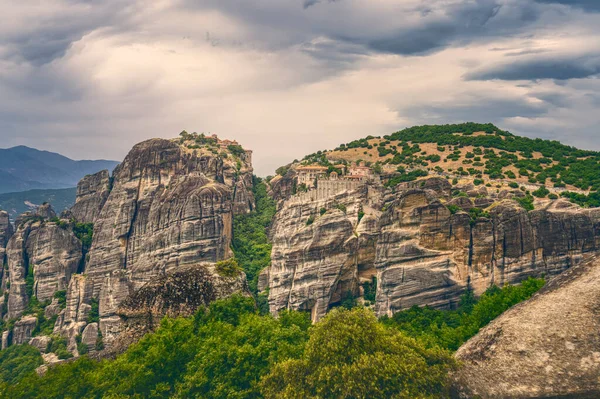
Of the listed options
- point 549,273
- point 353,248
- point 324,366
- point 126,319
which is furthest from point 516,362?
point 353,248

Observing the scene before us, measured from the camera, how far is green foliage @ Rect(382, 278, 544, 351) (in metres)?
43.8

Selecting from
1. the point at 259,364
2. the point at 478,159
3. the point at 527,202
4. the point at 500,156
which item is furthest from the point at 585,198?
the point at 259,364

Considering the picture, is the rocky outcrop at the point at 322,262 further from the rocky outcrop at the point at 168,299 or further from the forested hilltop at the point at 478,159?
the rocky outcrop at the point at 168,299

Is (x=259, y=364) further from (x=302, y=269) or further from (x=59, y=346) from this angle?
(x=59, y=346)

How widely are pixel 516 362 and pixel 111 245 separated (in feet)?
289

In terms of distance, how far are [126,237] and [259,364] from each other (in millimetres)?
75790

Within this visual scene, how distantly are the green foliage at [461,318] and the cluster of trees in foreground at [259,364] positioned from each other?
→ 26 cm

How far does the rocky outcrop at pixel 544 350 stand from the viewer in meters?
28.5

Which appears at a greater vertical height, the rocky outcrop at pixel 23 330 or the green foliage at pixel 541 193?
the green foliage at pixel 541 193

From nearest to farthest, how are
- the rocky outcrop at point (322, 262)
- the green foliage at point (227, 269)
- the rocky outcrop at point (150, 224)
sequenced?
the green foliage at point (227, 269)
the rocky outcrop at point (322, 262)
the rocky outcrop at point (150, 224)

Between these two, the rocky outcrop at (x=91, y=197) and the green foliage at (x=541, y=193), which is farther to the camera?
the rocky outcrop at (x=91, y=197)

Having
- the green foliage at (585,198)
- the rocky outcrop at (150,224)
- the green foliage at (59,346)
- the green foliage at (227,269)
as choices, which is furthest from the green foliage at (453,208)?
the green foliage at (59,346)

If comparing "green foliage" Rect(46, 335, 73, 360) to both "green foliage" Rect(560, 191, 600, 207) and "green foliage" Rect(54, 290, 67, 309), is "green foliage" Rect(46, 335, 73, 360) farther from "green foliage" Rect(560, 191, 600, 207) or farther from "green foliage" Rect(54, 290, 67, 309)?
"green foliage" Rect(560, 191, 600, 207)

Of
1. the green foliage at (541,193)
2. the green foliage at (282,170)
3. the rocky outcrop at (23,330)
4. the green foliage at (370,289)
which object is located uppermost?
the green foliage at (282,170)
